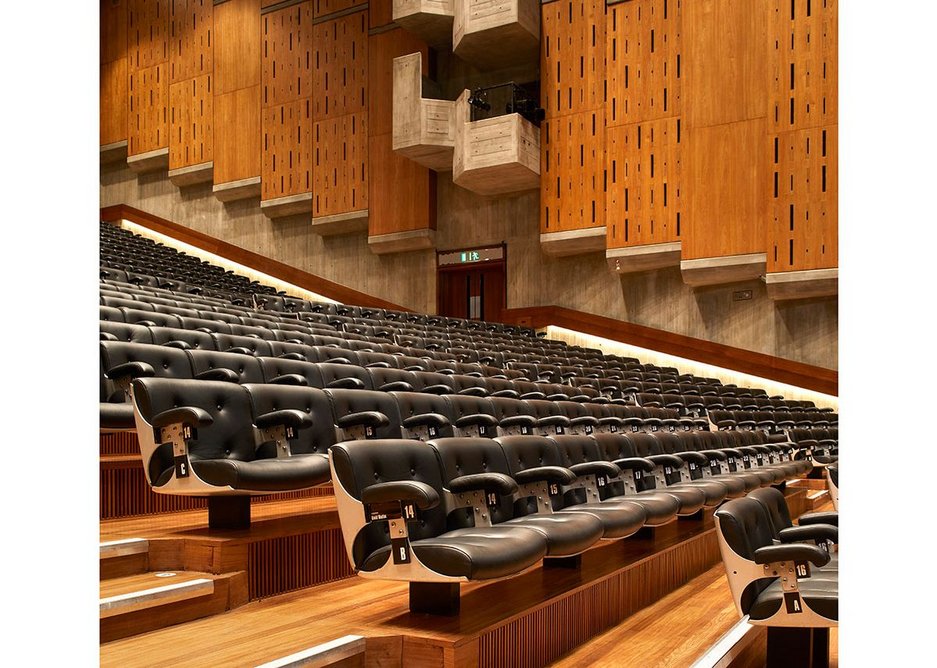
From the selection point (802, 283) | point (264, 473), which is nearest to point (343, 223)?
point (802, 283)

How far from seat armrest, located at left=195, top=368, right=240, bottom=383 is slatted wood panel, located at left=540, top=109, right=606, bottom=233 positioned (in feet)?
8.43

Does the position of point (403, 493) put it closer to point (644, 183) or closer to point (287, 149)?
point (644, 183)

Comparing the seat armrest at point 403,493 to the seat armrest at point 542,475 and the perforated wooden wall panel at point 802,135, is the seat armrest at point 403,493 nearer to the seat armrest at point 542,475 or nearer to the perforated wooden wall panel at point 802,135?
the seat armrest at point 542,475

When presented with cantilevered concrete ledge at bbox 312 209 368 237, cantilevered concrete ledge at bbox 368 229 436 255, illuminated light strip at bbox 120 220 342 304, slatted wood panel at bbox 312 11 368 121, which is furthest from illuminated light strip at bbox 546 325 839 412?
slatted wood panel at bbox 312 11 368 121

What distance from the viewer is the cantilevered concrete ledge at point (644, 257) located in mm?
3237

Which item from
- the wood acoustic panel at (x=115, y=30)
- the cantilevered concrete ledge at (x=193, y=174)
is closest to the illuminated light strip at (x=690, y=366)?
the cantilevered concrete ledge at (x=193, y=174)

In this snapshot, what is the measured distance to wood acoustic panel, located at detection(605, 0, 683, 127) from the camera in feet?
10.7

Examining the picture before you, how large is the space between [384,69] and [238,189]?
0.97 meters

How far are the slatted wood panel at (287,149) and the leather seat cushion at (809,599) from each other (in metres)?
3.65

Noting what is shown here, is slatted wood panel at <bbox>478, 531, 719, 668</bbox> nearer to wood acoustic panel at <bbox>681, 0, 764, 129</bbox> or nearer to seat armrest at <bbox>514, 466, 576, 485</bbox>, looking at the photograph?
seat armrest at <bbox>514, 466, 576, 485</bbox>

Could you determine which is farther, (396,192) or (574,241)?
(396,192)

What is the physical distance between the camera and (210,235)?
4.45 metres

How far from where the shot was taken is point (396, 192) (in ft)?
12.7
